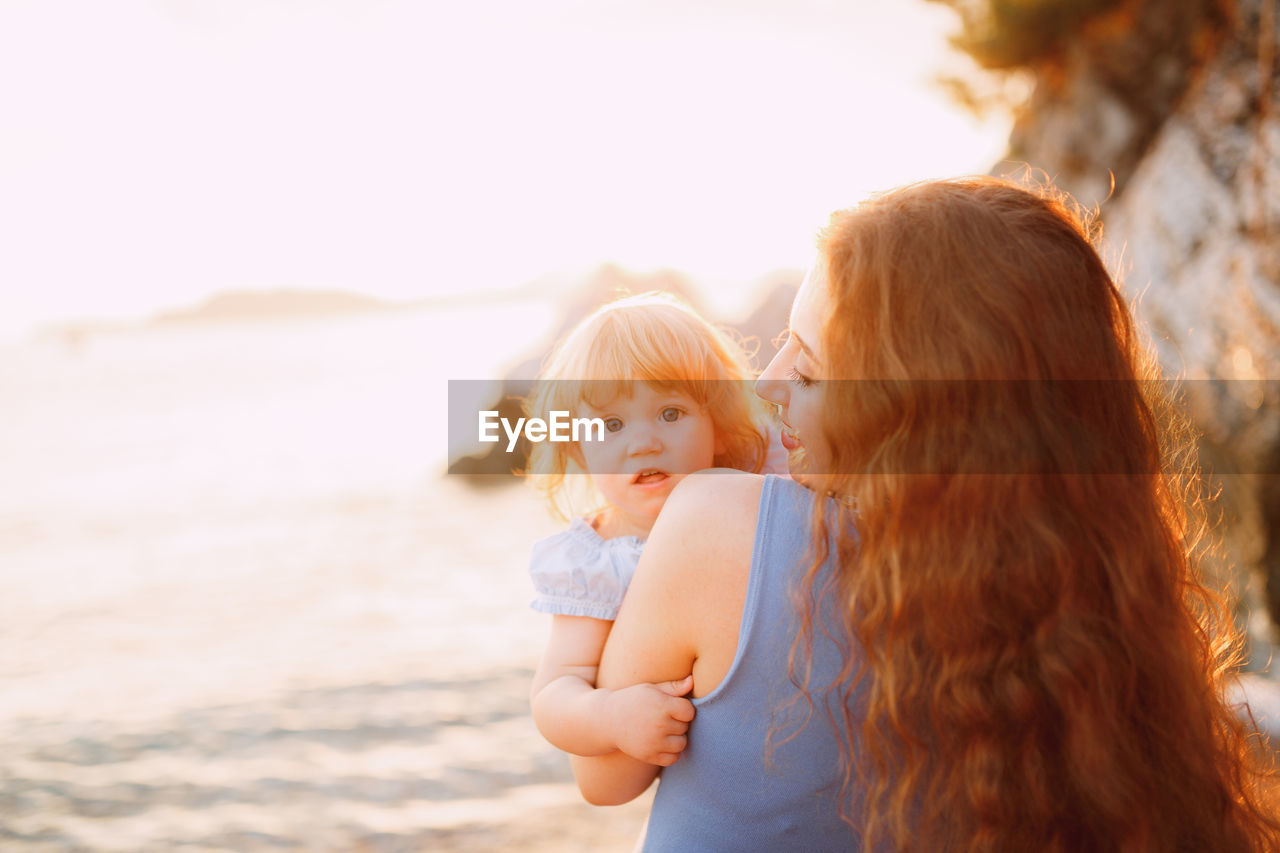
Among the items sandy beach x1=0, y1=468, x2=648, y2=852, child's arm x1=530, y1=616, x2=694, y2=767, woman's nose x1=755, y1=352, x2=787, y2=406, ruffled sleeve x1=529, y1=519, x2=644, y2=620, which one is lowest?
sandy beach x1=0, y1=468, x2=648, y2=852

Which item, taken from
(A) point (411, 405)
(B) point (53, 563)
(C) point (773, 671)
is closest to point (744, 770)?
(C) point (773, 671)

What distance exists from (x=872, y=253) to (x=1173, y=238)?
831 cm

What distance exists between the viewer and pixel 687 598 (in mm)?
1296

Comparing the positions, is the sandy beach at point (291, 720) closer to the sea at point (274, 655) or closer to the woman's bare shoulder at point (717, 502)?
the sea at point (274, 655)

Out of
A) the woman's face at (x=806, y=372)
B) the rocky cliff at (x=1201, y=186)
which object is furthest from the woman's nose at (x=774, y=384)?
the rocky cliff at (x=1201, y=186)

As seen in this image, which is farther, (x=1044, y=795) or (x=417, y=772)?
(x=417, y=772)

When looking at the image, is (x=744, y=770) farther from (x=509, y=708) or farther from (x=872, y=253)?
(x=509, y=708)

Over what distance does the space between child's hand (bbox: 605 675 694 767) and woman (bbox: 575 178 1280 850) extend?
4 cm

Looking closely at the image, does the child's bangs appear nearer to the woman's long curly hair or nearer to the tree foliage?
the woman's long curly hair

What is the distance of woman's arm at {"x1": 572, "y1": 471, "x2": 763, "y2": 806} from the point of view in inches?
50.3

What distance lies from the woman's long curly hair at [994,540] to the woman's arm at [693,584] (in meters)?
0.11

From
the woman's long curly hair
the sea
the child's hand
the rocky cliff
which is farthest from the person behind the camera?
the rocky cliff

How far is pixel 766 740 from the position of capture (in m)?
1.30

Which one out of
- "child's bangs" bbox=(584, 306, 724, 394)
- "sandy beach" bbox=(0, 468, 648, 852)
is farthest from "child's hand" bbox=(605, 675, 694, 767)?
"sandy beach" bbox=(0, 468, 648, 852)
